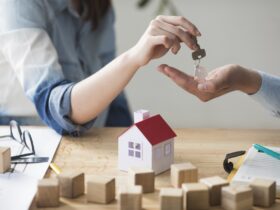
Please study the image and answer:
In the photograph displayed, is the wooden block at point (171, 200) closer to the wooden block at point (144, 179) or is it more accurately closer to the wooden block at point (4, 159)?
the wooden block at point (144, 179)

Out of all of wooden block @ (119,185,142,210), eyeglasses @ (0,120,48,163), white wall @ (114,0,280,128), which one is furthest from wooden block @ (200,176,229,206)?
white wall @ (114,0,280,128)

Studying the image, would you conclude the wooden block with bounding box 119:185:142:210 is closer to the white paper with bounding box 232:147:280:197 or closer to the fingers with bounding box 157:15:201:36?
the white paper with bounding box 232:147:280:197

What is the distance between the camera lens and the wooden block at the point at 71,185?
2.89 ft

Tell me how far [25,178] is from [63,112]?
290mm

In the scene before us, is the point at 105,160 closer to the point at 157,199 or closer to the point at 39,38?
the point at 157,199

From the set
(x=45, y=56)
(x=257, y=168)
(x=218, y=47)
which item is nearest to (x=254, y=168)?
(x=257, y=168)

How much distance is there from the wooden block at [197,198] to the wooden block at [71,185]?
0.57ft

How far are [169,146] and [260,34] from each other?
138 centimetres

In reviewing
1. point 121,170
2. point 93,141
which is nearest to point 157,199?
point 121,170

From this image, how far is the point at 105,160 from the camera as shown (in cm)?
106

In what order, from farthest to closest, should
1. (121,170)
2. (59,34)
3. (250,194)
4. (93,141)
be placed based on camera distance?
(59,34) → (93,141) → (121,170) → (250,194)

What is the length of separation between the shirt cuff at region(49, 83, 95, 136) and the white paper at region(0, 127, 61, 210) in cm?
3

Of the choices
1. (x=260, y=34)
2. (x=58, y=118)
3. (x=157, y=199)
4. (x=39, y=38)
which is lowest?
(x=157, y=199)

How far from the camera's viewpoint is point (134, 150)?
39.2 inches
